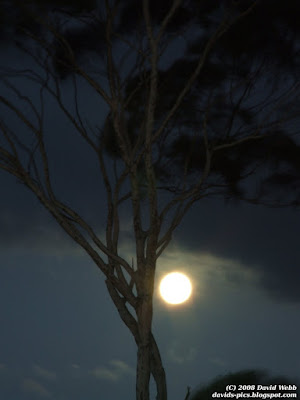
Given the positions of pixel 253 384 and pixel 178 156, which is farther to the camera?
pixel 253 384

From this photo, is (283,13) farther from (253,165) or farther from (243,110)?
(253,165)

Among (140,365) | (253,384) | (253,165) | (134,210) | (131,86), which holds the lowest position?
(140,365)

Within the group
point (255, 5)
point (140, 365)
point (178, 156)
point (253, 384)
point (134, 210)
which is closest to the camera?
point (140, 365)

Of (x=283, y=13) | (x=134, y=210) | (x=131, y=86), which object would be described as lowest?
(x=134, y=210)

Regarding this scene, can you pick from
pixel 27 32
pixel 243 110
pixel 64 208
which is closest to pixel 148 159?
pixel 64 208

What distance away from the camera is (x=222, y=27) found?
1041cm

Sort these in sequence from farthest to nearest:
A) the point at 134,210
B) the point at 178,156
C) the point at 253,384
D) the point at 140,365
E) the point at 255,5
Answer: the point at 253,384
the point at 178,156
the point at 255,5
the point at 134,210
the point at 140,365

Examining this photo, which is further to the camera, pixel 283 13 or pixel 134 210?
pixel 283 13

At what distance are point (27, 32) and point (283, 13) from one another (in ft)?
16.5

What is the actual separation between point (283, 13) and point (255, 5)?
578mm

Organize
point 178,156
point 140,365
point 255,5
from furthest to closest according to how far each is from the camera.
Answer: point 178,156 < point 255,5 < point 140,365

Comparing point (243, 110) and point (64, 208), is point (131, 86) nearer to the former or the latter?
point (243, 110)

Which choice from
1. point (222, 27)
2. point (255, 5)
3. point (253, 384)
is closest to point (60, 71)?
point (222, 27)

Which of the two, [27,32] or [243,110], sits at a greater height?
[27,32]
